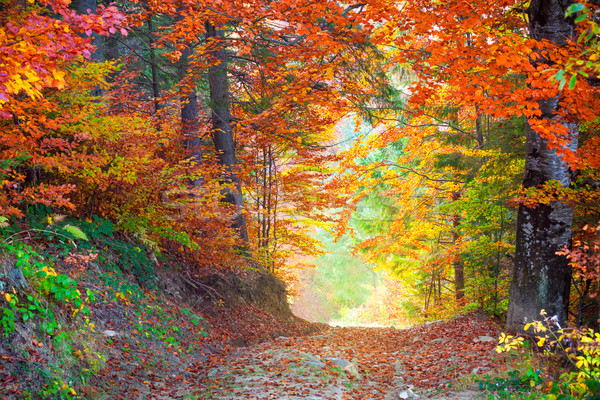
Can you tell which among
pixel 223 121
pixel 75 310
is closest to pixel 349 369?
pixel 75 310

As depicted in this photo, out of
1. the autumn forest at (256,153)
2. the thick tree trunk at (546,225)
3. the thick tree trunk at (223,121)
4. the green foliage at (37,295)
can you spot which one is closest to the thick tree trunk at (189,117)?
the autumn forest at (256,153)

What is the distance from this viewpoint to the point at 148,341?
580cm

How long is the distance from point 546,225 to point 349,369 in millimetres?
3702

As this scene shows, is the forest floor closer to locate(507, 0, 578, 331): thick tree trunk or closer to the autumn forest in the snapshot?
the autumn forest

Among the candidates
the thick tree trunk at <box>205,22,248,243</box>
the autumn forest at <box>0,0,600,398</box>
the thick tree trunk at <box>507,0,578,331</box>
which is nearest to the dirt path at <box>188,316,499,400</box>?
the autumn forest at <box>0,0,600,398</box>

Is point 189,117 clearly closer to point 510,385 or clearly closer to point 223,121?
point 223,121

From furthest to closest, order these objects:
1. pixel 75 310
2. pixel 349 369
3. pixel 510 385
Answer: pixel 349 369, pixel 510 385, pixel 75 310

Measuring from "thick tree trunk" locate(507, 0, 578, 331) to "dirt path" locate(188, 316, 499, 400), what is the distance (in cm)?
110

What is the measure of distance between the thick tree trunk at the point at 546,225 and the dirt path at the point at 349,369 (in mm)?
1098

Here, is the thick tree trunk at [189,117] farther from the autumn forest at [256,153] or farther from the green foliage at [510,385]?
the green foliage at [510,385]

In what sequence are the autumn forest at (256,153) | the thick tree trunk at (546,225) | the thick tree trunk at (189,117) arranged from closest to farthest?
the autumn forest at (256,153) < the thick tree trunk at (546,225) < the thick tree trunk at (189,117)

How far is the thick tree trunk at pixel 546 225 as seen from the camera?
6172 mm

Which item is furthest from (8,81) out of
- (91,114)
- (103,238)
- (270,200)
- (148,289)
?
(270,200)

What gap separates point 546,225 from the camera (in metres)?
6.34
